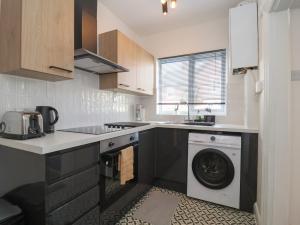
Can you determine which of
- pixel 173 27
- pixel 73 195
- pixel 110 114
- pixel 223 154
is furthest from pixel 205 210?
pixel 173 27

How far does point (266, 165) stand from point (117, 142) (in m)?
1.29

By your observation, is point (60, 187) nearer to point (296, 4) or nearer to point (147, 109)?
point (296, 4)

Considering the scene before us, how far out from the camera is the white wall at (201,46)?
247 centimetres

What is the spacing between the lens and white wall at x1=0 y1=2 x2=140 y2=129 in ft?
4.55

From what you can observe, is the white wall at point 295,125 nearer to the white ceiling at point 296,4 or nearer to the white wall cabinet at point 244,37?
the white ceiling at point 296,4

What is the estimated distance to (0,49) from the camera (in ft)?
4.10

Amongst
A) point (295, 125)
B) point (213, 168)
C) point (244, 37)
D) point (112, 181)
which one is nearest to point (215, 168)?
point (213, 168)

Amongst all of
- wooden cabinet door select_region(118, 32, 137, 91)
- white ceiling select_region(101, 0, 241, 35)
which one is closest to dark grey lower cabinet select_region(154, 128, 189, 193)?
wooden cabinet door select_region(118, 32, 137, 91)

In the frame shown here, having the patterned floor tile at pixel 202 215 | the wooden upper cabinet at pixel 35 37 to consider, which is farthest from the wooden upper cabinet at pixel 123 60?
the patterned floor tile at pixel 202 215

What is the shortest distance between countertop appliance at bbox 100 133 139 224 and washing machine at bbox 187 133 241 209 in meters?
0.82

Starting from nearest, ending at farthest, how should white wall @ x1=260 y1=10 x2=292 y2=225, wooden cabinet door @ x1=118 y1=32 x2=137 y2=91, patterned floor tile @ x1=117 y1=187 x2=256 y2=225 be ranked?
white wall @ x1=260 y1=10 x2=292 y2=225 < patterned floor tile @ x1=117 y1=187 x2=256 y2=225 < wooden cabinet door @ x1=118 y1=32 x2=137 y2=91

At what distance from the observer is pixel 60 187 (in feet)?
3.46

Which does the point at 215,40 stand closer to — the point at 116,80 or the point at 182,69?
the point at 182,69

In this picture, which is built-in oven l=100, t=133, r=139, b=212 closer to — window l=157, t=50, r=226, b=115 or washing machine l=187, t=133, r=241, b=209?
washing machine l=187, t=133, r=241, b=209
